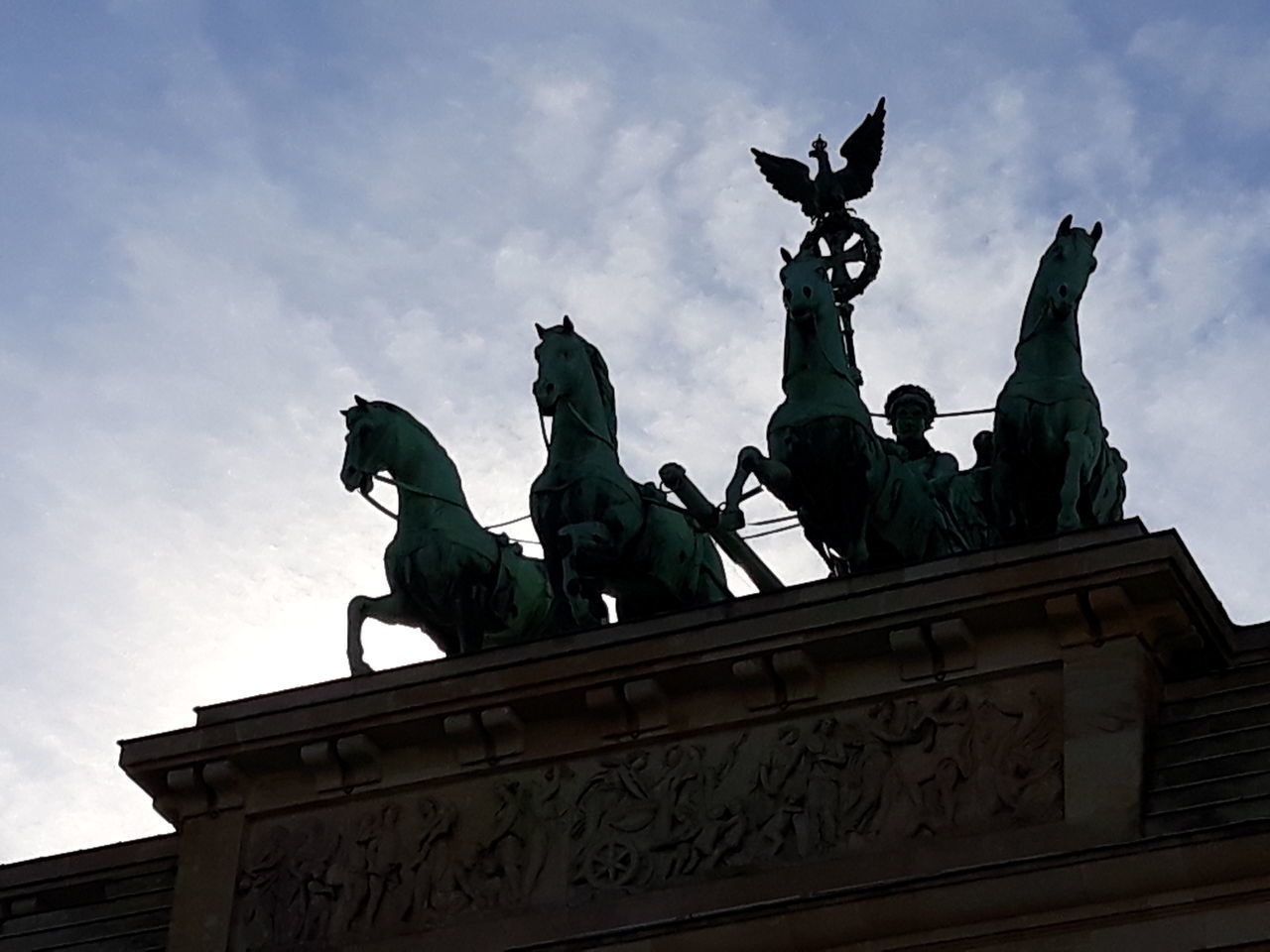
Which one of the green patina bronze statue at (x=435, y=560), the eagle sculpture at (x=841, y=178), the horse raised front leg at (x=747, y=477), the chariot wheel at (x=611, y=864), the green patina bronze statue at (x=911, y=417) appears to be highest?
the eagle sculpture at (x=841, y=178)

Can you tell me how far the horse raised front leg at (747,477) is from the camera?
22469 millimetres

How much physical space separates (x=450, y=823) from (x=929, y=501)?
4.25 m

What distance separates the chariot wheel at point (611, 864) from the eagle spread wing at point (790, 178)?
7803 mm

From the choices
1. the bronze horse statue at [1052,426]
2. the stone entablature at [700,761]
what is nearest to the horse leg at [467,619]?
the stone entablature at [700,761]

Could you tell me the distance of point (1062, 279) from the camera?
21953mm

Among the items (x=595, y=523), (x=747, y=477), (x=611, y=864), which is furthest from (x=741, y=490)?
(x=611, y=864)

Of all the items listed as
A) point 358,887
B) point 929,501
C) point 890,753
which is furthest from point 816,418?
point 358,887

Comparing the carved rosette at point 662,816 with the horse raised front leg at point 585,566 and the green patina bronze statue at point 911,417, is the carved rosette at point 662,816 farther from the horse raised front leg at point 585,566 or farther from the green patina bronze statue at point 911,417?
the green patina bronze statue at point 911,417

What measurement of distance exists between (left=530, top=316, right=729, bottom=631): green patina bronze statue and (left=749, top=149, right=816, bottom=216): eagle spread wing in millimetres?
3907

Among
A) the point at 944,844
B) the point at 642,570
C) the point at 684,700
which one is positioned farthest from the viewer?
the point at 642,570

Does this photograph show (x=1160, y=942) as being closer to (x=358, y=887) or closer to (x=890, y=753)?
(x=890, y=753)

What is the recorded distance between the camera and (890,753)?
2047 centimetres

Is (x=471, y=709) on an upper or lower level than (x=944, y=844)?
upper

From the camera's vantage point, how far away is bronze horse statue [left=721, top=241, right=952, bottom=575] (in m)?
22.5
